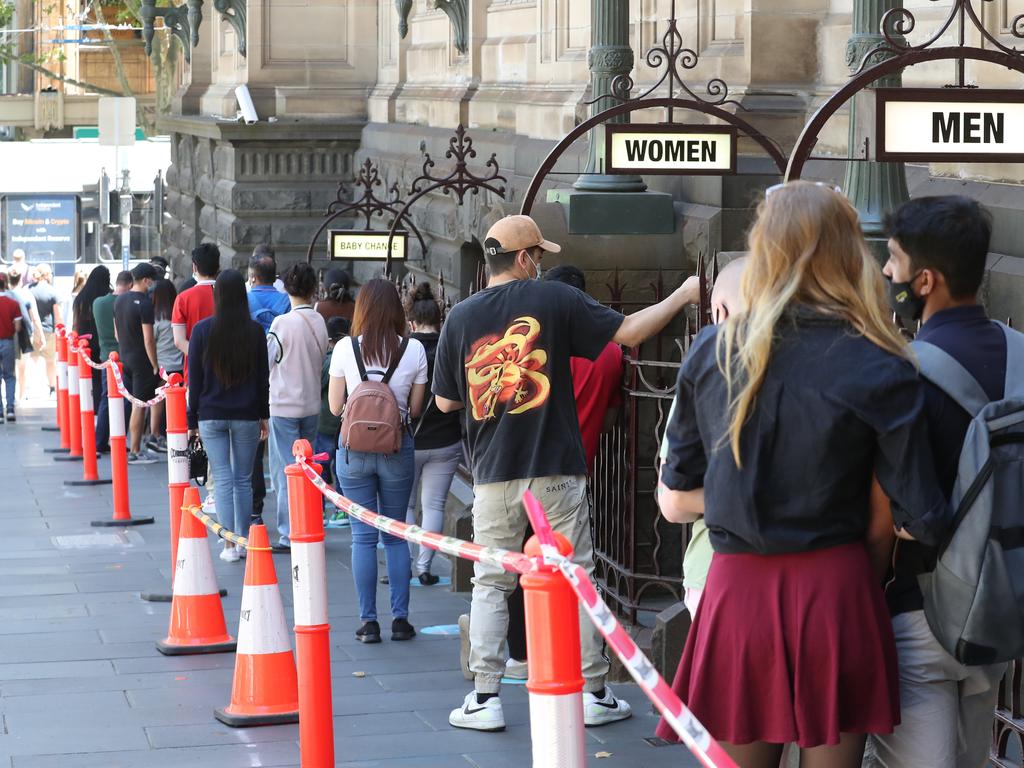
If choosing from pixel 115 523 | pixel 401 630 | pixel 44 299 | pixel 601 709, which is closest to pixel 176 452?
pixel 401 630

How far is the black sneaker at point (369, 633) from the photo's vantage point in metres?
8.81

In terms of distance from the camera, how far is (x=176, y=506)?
9.73 meters

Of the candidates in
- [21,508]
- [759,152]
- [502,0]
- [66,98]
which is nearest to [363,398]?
[759,152]

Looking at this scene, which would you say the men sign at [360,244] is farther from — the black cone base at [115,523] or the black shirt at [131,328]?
the black cone base at [115,523]

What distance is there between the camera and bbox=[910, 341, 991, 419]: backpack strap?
387cm

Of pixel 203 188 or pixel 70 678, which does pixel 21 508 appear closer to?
pixel 70 678

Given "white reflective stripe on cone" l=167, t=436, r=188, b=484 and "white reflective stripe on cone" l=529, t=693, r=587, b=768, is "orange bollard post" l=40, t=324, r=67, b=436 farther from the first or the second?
"white reflective stripe on cone" l=529, t=693, r=587, b=768

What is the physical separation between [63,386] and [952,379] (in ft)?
51.6

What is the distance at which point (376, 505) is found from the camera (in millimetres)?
8906

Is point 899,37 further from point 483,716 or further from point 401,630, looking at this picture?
point 401,630

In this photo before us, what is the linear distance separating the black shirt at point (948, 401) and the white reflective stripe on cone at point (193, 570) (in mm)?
5134

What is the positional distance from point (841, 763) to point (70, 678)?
5.09m

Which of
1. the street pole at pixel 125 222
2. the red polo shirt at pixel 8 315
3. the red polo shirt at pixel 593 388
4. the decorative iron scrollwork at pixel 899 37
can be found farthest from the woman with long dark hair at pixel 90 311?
the decorative iron scrollwork at pixel 899 37

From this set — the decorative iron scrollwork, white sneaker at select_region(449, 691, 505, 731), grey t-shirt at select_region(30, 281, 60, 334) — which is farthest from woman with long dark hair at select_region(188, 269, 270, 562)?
grey t-shirt at select_region(30, 281, 60, 334)
